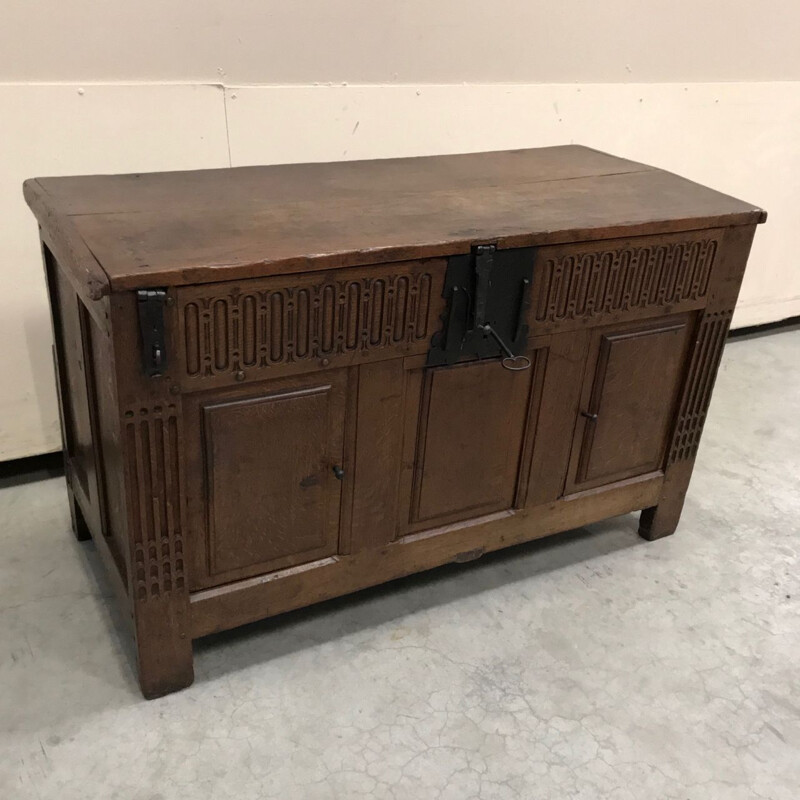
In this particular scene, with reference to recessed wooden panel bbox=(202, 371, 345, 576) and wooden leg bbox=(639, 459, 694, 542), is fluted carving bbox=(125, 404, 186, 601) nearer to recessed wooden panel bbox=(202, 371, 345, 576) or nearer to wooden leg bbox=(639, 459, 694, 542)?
recessed wooden panel bbox=(202, 371, 345, 576)

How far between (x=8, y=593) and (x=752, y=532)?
1.96m

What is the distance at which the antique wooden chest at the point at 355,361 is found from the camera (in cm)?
153

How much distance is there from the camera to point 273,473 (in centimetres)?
171

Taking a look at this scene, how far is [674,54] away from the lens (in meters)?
2.96

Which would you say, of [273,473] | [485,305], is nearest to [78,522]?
[273,473]

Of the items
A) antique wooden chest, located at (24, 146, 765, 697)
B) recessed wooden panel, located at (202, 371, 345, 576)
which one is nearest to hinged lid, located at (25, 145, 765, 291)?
antique wooden chest, located at (24, 146, 765, 697)

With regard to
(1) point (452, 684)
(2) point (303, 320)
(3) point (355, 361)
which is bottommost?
(1) point (452, 684)

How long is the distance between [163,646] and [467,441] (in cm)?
77

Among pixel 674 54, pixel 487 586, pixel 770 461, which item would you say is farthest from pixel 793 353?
pixel 487 586

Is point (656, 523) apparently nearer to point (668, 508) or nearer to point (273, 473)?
point (668, 508)

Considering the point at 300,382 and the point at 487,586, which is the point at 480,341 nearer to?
the point at 300,382

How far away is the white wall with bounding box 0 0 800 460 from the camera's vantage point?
2.09 meters

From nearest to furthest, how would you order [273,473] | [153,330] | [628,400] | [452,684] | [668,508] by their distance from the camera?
[153,330] → [273,473] → [452,684] → [628,400] → [668,508]

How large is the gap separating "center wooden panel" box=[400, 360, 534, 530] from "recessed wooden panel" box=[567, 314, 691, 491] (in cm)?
19
